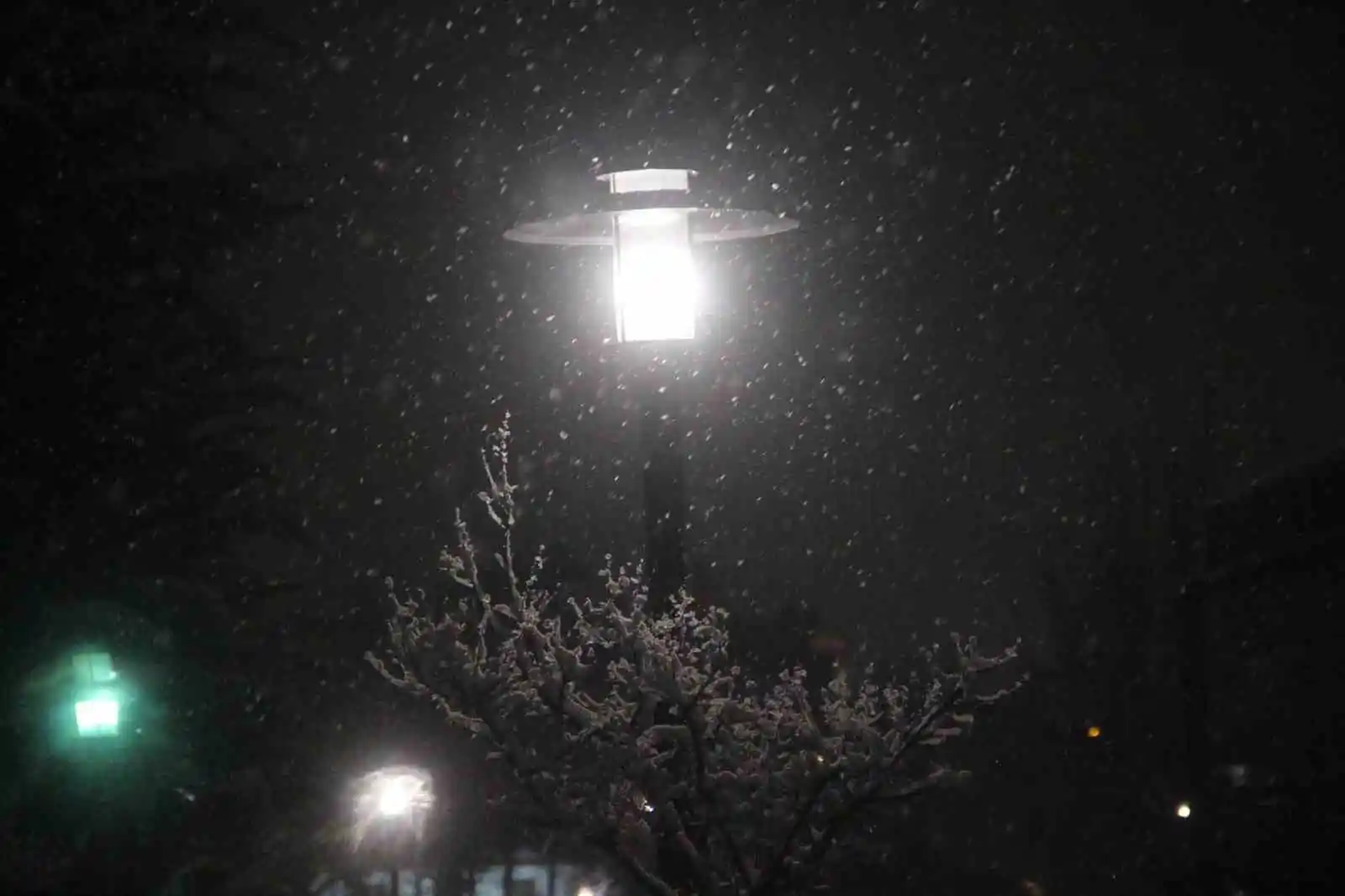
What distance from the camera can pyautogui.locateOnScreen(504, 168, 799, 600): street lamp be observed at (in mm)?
4438

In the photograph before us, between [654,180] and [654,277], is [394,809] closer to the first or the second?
[654,277]

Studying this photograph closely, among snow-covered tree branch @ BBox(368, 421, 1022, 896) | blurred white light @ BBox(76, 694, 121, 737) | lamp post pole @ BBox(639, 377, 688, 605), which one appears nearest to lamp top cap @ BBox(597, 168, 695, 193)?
lamp post pole @ BBox(639, 377, 688, 605)

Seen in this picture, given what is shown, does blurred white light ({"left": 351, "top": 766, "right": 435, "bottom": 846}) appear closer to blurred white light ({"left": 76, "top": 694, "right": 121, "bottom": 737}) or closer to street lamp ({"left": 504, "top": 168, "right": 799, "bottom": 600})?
blurred white light ({"left": 76, "top": 694, "right": 121, "bottom": 737})

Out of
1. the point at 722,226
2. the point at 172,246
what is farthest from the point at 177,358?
the point at 722,226

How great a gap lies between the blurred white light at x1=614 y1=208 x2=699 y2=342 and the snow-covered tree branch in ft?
3.69

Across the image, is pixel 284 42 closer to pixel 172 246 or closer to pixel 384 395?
pixel 172 246

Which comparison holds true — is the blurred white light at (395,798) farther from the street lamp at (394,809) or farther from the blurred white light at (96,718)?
the blurred white light at (96,718)

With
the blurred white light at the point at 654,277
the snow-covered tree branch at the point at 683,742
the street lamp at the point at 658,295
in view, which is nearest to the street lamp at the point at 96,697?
the snow-covered tree branch at the point at 683,742

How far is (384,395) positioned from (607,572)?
8.70 metres

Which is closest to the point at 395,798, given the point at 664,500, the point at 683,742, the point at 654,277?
the point at 683,742

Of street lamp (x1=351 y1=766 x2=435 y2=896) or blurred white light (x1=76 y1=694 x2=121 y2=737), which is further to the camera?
street lamp (x1=351 y1=766 x2=435 y2=896)

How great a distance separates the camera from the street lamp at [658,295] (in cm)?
444

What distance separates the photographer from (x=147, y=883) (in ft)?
26.6

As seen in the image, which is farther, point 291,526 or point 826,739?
point 291,526
